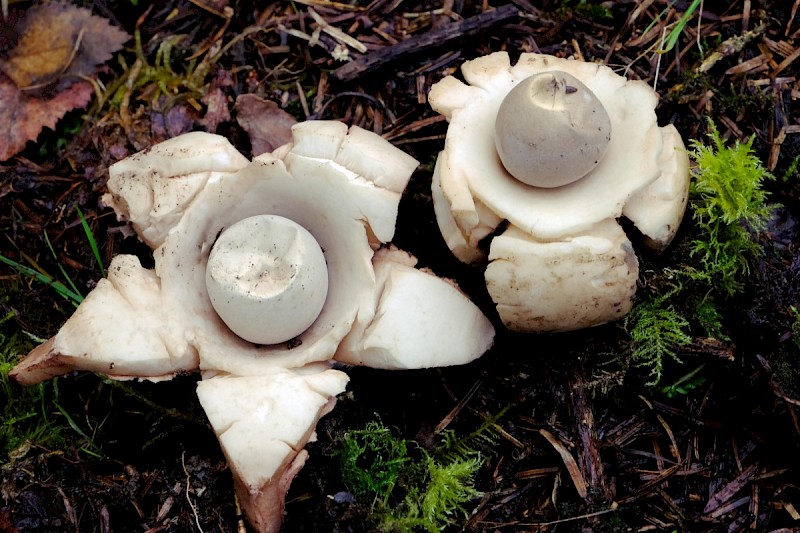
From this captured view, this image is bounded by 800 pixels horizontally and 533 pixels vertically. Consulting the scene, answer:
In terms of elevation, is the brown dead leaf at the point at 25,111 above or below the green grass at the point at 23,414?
above

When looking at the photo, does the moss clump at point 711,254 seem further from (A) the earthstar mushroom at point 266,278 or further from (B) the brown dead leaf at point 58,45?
(B) the brown dead leaf at point 58,45

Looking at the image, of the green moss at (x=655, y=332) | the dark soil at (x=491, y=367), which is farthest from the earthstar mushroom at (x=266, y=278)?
the green moss at (x=655, y=332)

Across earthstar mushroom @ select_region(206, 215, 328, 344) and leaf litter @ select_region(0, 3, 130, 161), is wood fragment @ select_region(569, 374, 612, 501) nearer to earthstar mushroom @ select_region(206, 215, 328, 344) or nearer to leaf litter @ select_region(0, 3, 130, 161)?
earthstar mushroom @ select_region(206, 215, 328, 344)

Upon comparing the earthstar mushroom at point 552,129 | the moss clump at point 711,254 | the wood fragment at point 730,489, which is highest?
the earthstar mushroom at point 552,129

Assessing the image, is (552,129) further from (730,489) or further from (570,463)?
(730,489)

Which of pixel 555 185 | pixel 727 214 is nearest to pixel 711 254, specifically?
pixel 727 214

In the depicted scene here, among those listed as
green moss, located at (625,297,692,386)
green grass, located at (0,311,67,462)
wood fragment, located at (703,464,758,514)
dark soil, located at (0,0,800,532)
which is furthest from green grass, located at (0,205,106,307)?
wood fragment, located at (703,464,758,514)

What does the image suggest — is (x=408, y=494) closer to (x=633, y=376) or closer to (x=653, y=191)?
(x=633, y=376)
